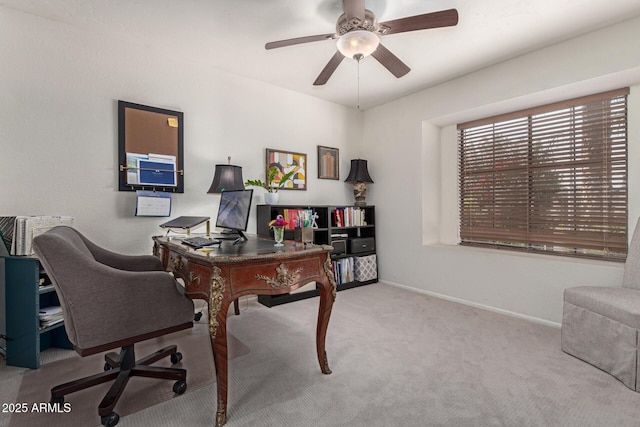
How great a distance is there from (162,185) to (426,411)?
2839 mm

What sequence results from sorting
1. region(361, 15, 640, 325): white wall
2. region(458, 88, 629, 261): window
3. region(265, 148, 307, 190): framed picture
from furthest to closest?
region(265, 148, 307, 190): framed picture
region(458, 88, 629, 261): window
region(361, 15, 640, 325): white wall

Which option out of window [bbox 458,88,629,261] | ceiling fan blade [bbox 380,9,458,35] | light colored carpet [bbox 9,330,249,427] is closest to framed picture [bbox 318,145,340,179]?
window [bbox 458,88,629,261]

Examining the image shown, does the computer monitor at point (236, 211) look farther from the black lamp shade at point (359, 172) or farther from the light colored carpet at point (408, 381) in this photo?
the black lamp shade at point (359, 172)

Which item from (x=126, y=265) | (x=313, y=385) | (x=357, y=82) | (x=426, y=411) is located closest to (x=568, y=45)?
(x=357, y=82)

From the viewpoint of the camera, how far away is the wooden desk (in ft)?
4.93

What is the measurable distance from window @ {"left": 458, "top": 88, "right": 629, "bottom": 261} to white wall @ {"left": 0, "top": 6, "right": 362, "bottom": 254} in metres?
2.67

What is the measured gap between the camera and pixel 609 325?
1.95 m

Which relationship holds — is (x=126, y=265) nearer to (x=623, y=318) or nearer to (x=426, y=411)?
(x=426, y=411)

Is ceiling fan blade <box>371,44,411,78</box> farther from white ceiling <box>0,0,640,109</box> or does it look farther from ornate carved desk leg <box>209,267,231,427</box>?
ornate carved desk leg <box>209,267,231,427</box>

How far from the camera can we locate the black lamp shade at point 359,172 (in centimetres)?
432

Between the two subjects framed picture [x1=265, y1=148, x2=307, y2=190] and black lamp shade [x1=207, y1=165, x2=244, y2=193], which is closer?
black lamp shade [x1=207, y1=165, x2=244, y2=193]

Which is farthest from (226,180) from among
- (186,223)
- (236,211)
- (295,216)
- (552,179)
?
(552,179)

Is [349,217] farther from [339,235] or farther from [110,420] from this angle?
[110,420]

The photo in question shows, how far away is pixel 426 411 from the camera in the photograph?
1.59 meters
